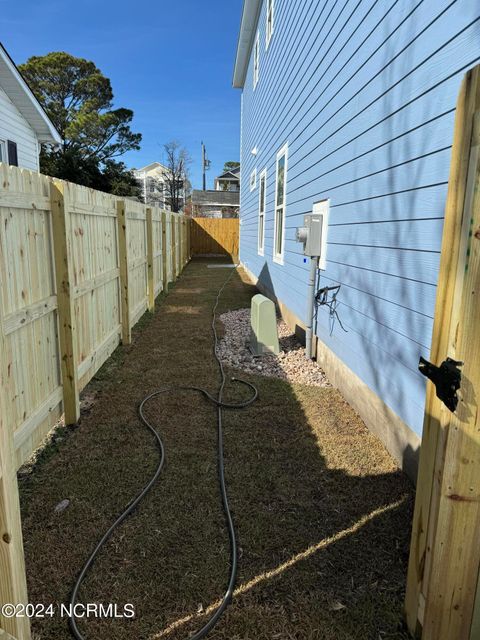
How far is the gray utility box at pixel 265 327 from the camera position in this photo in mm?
4934

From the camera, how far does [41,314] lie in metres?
2.85

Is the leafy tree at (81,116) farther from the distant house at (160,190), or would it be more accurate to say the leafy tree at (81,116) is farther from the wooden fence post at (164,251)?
the wooden fence post at (164,251)

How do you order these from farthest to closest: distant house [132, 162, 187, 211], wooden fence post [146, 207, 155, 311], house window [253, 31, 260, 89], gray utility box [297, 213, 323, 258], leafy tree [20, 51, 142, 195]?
distant house [132, 162, 187, 211] < leafy tree [20, 51, 142, 195] < house window [253, 31, 260, 89] < wooden fence post [146, 207, 155, 311] < gray utility box [297, 213, 323, 258]

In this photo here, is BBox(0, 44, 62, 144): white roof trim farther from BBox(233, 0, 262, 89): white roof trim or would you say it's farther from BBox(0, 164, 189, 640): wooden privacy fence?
BBox(0, 164, 189, 640): wooden privacy fence

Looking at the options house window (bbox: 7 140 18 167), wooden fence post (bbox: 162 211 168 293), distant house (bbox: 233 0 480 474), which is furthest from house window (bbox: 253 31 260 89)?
house window (bbox: 7 140 18 167)

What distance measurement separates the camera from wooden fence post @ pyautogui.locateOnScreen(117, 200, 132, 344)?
17.1 feet

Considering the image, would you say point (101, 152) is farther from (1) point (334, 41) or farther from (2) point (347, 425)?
(2) point (347, 425)

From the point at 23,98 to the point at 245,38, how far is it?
5902 mm

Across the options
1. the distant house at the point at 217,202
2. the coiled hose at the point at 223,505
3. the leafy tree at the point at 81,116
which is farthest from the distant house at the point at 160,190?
the coiled hose at the point at 223,505

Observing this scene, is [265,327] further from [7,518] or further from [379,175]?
[7,518]

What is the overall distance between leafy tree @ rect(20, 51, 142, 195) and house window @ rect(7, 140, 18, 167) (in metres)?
17.4

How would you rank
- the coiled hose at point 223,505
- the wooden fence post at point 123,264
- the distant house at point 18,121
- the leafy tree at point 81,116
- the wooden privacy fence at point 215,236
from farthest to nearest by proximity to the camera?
1. the leafy tree at point 81,116
2. the wooden privacy fence at point 215,236
3. the distant house at point 18,121
4. the wooden fence post at point 123,264
5. the coiled hose at point 223,505

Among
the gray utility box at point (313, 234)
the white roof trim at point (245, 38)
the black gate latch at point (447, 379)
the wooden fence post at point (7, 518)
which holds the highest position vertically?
the white roof trim at point (245, 38)

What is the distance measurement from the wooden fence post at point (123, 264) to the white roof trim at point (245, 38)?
7.28 metres
